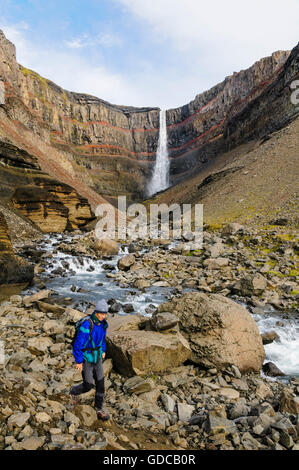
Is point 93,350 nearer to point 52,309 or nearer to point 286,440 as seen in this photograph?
point 286,440

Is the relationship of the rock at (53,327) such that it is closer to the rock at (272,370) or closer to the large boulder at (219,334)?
the large boulder at (219,334)

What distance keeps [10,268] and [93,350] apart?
25.5 feet

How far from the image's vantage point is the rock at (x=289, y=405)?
179 inches

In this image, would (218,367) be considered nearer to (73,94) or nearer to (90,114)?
(90,114)

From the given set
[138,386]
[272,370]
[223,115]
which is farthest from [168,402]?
[223,115]

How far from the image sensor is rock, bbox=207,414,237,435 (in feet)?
13.1

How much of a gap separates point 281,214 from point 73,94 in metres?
90.6

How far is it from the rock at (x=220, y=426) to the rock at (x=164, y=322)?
7.90 feet

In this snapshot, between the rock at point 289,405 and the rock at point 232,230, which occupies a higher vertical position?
the rock at point 232,230

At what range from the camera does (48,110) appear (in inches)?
2805

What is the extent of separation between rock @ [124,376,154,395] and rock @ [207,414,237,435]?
1363 mm

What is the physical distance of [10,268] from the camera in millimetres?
10391

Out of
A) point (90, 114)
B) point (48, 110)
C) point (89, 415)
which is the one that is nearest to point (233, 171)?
point (89, 415)

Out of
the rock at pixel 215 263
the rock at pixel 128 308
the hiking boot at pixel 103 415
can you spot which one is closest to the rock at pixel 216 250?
the rock at pixel 215 263
